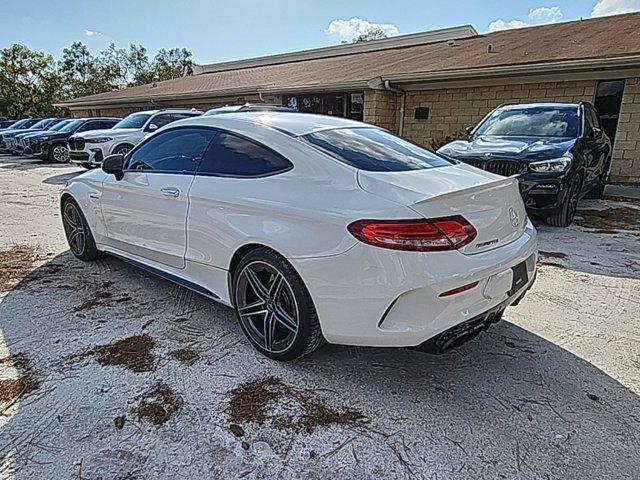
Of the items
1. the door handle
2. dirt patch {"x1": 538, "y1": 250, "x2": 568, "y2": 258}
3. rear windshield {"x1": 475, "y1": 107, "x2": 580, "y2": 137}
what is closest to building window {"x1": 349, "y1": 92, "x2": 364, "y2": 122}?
rear windshield {"x1": 475, "y1": 107, "x2": 580, "y2": 137}

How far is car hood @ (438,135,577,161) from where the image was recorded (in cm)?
545

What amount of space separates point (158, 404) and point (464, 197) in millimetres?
1887

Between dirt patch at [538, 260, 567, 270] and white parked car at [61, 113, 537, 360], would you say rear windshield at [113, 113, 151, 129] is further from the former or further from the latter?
dirt patch at [538, 260, 567, 270]

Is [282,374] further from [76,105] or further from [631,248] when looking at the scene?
[76,105]

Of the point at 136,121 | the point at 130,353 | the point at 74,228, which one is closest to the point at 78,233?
the point at 74,228

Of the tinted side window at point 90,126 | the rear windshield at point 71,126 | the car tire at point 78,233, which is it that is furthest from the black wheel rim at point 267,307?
the rear windshield at point 71,126

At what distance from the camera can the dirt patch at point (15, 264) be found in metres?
3.88

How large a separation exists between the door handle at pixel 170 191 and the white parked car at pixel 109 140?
8005 mm

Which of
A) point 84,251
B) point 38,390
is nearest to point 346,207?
point 38,390

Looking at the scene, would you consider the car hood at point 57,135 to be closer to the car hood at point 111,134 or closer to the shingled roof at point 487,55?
the car hood at point 111,134

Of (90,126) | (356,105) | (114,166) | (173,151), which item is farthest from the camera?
(90,126)

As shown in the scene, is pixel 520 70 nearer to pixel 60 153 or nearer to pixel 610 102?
pixel 610 102

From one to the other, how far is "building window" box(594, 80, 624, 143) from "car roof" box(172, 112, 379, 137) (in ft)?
30.7

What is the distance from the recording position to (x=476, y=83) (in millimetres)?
11109
